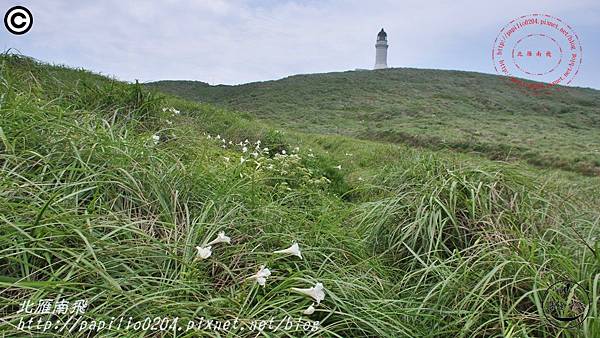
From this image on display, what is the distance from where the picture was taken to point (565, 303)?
1.80 meters

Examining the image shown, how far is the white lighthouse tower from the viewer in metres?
34.9

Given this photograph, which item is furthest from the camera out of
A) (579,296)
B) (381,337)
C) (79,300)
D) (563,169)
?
(563,169)

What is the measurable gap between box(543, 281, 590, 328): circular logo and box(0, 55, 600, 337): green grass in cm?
4

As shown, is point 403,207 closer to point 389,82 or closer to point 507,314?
point 507,314

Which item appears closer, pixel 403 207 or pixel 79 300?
pixel 79 300

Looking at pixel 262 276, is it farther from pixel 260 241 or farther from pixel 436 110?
pixel 436 110

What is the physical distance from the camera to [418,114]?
62.1 ft

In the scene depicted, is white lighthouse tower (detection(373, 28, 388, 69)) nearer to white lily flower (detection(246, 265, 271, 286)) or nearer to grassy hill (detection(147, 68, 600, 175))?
grassy hill (detection(147, 68, 600, 175))

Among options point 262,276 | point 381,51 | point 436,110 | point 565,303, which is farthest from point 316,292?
point 381,51

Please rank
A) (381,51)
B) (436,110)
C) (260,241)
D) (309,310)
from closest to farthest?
(309,310) → (260,241) → (436,110) → (381,51)

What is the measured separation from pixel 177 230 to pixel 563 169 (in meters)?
9.74

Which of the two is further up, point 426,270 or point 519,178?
point 519,178

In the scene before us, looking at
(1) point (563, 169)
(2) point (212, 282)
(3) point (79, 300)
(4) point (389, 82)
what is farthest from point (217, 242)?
(4) point (389, 82)

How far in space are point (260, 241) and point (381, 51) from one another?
35.7 m
